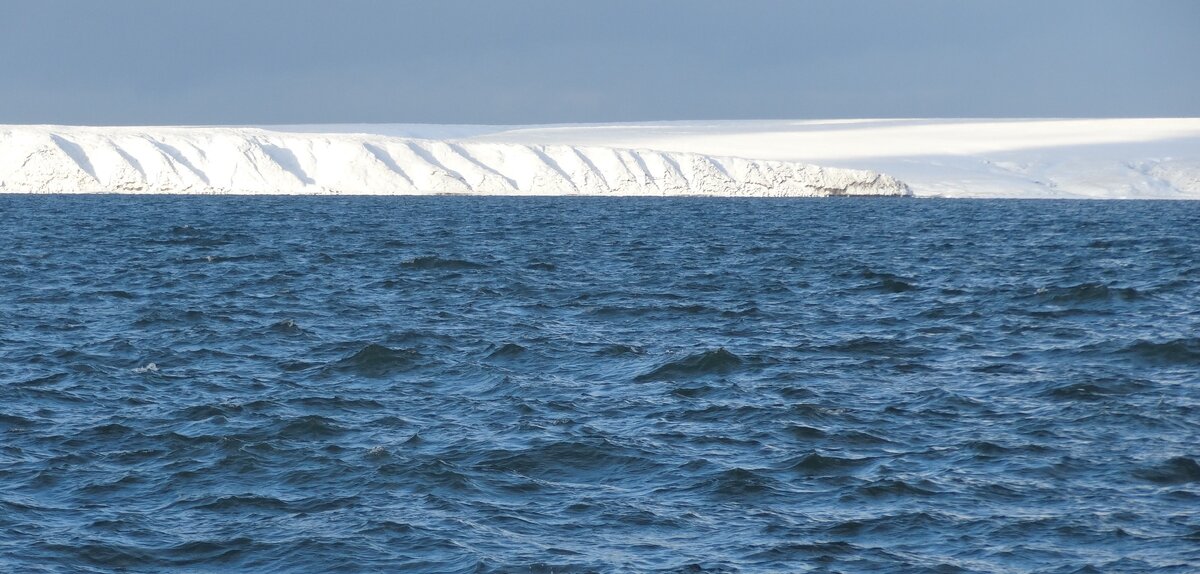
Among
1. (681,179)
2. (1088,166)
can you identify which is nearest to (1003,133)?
(1088,166)

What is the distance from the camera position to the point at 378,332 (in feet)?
66.0

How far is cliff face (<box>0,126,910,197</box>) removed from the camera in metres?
96.9

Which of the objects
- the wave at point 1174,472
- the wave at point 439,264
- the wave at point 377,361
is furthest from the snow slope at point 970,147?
the wave at point 1174,472

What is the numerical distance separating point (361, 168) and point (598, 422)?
9033 centimetres

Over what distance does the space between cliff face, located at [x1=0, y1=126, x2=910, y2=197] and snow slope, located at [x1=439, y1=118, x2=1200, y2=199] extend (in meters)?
11.4

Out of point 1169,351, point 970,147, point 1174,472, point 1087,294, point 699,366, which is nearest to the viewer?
point 1174,472

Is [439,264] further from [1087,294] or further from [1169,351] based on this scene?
[1169,351]

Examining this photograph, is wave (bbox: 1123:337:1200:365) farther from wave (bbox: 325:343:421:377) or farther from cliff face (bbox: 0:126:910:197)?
cliff face (bbox: 0:126:910:197)

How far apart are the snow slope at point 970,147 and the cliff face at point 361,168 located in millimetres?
11365

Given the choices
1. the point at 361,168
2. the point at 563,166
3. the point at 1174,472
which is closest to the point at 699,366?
the point at 1174,472

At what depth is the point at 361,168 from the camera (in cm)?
10194

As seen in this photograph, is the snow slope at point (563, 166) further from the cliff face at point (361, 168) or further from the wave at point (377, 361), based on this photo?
the wave at point (377, 361)

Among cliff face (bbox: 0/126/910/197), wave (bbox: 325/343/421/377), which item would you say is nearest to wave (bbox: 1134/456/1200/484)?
wave (bbox: 325/343/421/377)

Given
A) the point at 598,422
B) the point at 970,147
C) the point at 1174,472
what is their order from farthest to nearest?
the point at 970,147, the point at 598,422, the point at 1174,472
